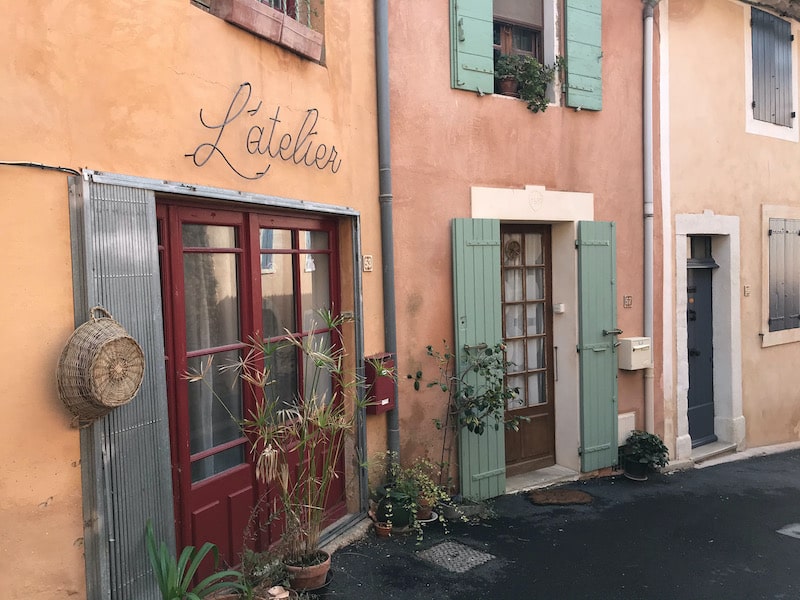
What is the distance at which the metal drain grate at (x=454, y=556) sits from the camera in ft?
15.2

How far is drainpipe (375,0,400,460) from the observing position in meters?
5.16

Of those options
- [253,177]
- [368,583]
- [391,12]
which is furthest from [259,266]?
[391,12]

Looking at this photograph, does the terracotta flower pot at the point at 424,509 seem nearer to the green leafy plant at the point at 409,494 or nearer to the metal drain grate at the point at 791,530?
the green leafy plant at the point at 409,494

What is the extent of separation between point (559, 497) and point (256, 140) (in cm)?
404

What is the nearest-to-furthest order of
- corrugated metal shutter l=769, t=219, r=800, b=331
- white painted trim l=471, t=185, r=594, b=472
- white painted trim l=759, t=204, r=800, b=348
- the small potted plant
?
1. the small potted plant
2. white painted trim l=471, t=185, r=594, b=472
3. white painted trim l=759, t=204, r=800, b=348
4. corrugated metal shutter l=769, t=219, r=800, b=331

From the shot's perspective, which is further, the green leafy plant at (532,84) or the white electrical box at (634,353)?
the white electrical box at (634,353)

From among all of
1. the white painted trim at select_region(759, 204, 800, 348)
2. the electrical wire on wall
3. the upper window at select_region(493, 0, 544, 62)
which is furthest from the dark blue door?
the electrical wire on wall

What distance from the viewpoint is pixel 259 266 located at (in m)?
4.25

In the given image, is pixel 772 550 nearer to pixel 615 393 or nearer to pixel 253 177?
pixel 615 393

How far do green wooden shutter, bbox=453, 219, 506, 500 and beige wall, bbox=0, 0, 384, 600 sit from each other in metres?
2.46

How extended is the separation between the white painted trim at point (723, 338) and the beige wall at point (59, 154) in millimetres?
5770

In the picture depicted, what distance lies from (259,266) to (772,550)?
4.20 m

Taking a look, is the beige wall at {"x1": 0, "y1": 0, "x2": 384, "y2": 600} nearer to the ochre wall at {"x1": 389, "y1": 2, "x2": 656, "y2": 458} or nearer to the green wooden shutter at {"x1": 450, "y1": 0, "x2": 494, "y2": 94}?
the ochre wall at {"x1": 389, "y1": 2, "x2": 656, "y2": 458}

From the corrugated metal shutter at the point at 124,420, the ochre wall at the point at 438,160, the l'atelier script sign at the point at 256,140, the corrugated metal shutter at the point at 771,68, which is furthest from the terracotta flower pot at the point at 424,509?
the corrugated metal shutter at the point at 771,68
